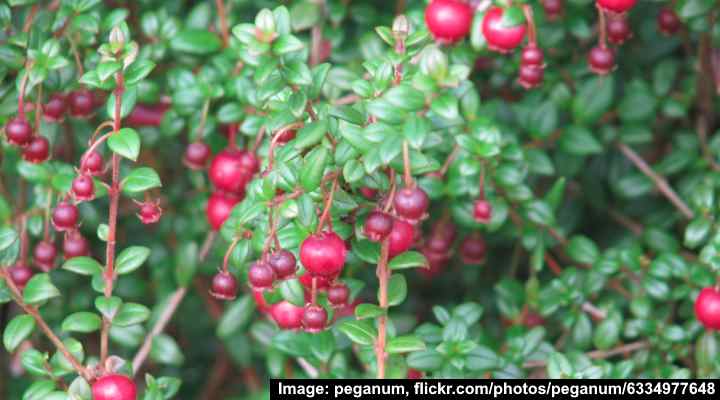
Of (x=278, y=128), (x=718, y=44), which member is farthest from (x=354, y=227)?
(x=718, y=44)

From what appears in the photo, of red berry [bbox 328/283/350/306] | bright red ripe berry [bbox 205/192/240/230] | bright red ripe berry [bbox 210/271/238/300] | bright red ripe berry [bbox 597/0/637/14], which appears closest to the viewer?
red berry [bbox 328/283/350/306]

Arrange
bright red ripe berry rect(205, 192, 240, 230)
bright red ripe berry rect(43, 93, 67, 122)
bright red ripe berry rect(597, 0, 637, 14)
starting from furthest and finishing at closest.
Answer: bright red ripe berry rect(205, 192, 240, 230), bright red ripe berry rect(43, 93, 67, 122), bright red ripe berry rect(597, 0, 637, 14)

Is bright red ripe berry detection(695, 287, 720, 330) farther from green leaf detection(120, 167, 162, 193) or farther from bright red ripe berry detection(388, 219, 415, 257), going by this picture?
green leaf detection(120, 167, 162, 193)

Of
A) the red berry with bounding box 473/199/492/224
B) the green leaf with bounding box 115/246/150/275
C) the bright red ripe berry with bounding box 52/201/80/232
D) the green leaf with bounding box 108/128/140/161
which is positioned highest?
the green leaf with bounding box 108/128/140/161

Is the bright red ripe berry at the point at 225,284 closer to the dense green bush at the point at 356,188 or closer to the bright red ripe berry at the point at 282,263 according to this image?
the dense green bush at the point at 356,188

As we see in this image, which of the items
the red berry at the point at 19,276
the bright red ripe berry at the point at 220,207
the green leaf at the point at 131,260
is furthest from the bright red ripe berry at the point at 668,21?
the red berry at the point at 19,276

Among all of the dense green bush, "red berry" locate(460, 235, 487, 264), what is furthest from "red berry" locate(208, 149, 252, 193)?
"red berry" locate(460, 235, 487, 264)
